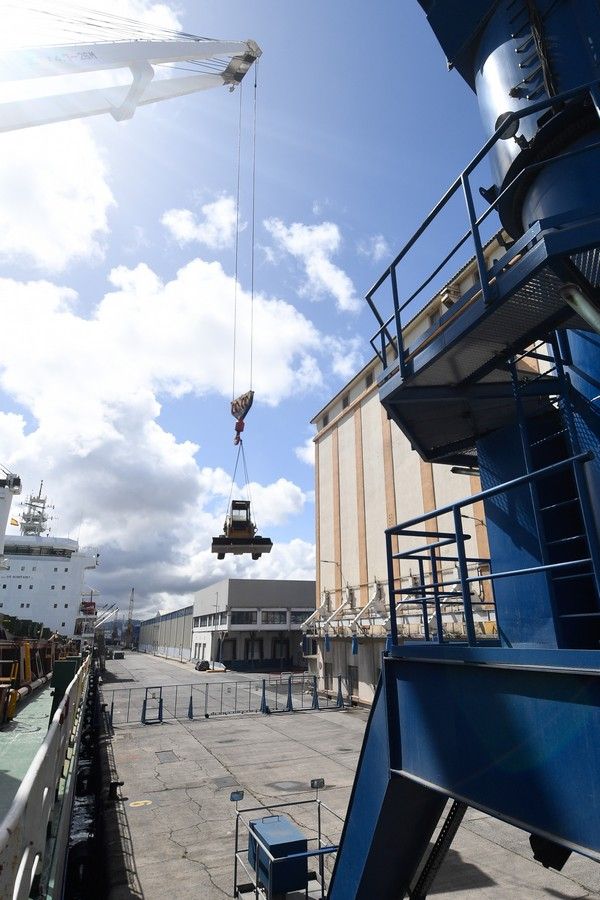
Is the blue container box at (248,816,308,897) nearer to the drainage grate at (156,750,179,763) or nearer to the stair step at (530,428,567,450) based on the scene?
the stair step at (530,428,567,450)

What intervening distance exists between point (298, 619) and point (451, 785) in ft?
197

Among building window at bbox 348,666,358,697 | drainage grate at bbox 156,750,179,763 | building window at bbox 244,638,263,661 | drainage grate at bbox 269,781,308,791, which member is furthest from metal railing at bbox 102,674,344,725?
building window at bbox 244,638,263,661

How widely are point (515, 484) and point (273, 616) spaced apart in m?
59.7

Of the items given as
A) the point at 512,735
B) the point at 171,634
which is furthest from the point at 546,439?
the point at 171,634

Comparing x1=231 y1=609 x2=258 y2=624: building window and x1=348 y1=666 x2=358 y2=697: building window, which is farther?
x1=231 y1=609 x2=258 y2=624: building window

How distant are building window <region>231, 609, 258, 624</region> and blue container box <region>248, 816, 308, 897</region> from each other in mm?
51966

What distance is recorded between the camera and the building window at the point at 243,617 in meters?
58.5

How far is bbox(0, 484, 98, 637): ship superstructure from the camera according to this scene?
5081cm

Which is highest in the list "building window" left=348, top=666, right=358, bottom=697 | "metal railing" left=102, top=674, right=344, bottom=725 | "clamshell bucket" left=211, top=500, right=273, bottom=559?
"clamshell bucket" left=211, top=500, right=273, bottom=559

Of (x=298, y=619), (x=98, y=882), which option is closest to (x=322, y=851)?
(x=98, y=882)

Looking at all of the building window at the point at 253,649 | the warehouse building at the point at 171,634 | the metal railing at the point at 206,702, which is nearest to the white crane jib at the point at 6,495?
the metal railing at the point at 206,702

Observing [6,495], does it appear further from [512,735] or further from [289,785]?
[512,735]

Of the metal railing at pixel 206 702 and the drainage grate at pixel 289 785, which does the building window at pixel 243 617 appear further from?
the drainage grate at pixel 289 785

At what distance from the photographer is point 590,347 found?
4520mm
